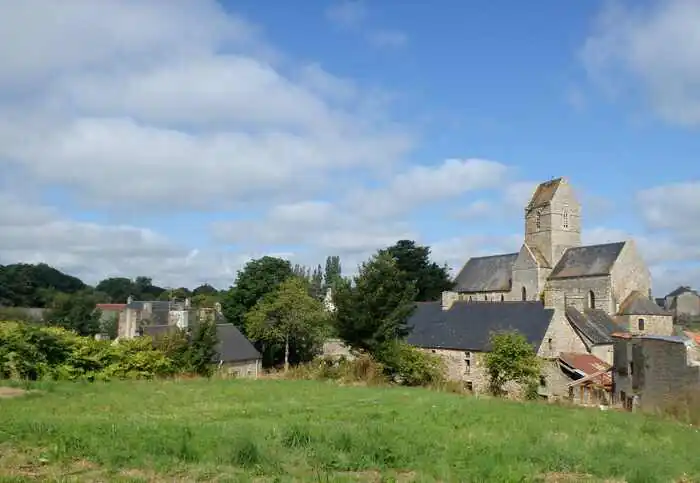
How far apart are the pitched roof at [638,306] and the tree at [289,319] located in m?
24.8

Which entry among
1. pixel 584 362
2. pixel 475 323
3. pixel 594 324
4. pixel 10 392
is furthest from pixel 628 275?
pixel 10 392

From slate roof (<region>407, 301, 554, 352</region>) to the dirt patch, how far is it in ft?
76.0

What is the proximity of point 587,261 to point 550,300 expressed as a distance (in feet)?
51.3

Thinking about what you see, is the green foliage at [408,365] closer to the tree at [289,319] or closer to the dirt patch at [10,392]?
the dirt patch at [10,392]

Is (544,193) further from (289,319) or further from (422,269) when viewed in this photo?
(289,319)

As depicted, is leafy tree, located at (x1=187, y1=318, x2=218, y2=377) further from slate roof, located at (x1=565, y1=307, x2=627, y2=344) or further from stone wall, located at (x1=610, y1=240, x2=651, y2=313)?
stone wall, located at (x1=610, y1=240, x2=651, y2=313)

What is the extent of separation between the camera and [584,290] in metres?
50.5

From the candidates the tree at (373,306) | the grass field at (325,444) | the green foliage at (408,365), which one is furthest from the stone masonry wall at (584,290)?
the grass field at (325,444)

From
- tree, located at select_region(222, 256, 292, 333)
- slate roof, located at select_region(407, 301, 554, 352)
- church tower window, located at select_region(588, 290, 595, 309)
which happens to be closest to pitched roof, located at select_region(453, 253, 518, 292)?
church tower window, located at select_region(588, 290, 595, 309)

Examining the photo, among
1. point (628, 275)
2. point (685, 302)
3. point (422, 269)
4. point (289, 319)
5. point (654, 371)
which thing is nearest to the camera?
point (654, 371)

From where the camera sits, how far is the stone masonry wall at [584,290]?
157 feet

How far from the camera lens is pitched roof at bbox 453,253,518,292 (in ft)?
193

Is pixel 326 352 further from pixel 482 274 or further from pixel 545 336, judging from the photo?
pixel 482 274

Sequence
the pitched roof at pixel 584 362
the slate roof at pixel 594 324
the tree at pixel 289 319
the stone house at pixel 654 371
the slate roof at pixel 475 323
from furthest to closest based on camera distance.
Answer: the tree at pixel 289 319
the slate roof at pixel 594 324
the slate roof at pixel 475 323
the pitched roof at pixel 584 362
the stone house at pixel 654 371
